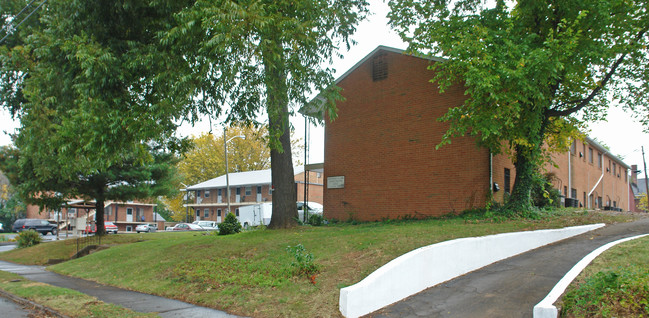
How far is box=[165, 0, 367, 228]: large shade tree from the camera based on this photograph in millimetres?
10320

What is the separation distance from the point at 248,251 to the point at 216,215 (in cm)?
4827

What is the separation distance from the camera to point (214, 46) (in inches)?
408

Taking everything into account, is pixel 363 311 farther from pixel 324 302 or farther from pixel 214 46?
pixel 214 46

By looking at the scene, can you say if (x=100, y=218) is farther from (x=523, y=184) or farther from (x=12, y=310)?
(x=523, y=184)

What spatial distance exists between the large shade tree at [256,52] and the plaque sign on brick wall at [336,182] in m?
8.06

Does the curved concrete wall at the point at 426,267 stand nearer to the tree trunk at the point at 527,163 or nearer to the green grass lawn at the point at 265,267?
the green grass lawn at the point at 265,267

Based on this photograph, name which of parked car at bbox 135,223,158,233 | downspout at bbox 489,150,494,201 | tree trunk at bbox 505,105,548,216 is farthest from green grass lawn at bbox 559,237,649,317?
parked car at bbox 135,223,158,233

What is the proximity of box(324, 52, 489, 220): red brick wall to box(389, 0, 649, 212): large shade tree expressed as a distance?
6.22 ft

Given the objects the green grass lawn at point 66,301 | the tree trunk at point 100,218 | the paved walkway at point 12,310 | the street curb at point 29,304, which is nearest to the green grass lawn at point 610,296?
the green grass lawn at point 66,301

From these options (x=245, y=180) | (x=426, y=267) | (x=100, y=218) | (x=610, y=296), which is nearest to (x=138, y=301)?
(x=426, y=267)

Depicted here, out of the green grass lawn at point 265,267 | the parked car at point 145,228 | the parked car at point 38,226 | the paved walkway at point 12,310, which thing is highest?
the green grass lawn at point 265,267

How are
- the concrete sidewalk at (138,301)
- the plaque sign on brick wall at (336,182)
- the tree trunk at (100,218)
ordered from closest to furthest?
the concrete sidewalk at (138,301) → the plaque sign on brick wall at (336,182) → the tree trunk at (100,218)

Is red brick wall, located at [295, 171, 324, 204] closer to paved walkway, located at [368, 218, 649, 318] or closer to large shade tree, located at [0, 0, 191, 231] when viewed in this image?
large shade tree, located at [0, 0, 191, 231]

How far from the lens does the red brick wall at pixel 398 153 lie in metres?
18.2
